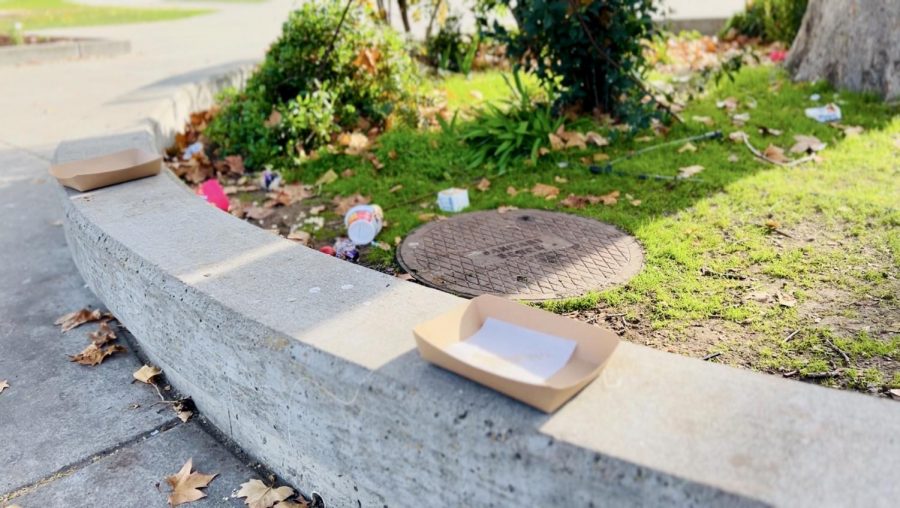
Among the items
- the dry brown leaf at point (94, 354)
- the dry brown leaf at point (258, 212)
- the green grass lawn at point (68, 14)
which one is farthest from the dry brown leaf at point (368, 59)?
the green grass lawn at point (68, 14)

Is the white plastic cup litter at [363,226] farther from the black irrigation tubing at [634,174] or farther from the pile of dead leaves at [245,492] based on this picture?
the pile of dead leaves at [245,492]

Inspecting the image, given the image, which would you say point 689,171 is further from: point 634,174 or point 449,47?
point 449,47

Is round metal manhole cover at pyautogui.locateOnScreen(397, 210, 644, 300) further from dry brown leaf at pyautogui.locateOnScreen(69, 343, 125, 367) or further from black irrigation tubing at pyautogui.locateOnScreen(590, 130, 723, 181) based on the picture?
dry brown leaf at pyautogui.locateOnScreen(69, 343, 125, 367)

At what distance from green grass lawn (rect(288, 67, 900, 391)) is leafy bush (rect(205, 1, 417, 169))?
0.32 metres

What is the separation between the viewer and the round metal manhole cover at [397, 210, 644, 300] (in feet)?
10.4

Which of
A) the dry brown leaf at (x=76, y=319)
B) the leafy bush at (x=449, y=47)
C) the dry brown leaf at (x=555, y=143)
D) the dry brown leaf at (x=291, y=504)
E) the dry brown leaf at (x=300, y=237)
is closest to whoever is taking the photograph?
the dry brown leaf at (x=291, y=504)

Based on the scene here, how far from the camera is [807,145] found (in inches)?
181

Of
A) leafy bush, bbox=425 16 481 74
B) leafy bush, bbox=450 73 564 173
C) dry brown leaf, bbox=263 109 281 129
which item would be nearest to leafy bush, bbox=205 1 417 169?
dry brown leaf, bbox=263 109 281 129

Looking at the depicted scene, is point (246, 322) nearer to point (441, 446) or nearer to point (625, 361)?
point (441, 446)

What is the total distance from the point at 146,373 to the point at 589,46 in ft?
11.7

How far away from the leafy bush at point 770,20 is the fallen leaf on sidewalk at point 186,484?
7.20 m

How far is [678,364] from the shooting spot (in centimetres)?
192

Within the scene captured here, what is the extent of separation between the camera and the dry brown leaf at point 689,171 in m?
4.31

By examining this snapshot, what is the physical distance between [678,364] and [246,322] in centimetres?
119
